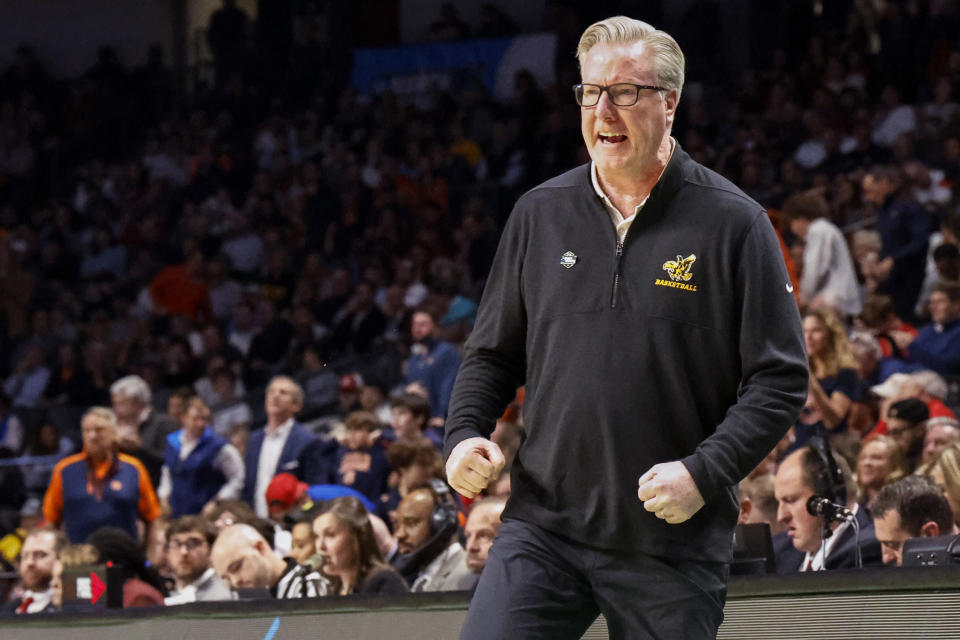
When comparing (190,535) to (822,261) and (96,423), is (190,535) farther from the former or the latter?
(822,261)

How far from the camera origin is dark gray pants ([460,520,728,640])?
262 cm

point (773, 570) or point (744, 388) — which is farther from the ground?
point (744, 388)

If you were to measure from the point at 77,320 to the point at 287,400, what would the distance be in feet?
23.0

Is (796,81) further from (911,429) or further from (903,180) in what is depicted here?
(911,429)

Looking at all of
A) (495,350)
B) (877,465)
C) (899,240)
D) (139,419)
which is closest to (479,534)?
(877,465)

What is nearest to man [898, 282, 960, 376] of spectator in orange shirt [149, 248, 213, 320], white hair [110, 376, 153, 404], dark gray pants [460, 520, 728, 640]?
white hair [110, 376, 153, 404]

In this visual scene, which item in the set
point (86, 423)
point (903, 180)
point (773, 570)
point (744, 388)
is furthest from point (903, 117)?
point (744, 388)

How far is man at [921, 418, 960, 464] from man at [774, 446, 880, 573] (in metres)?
0.88

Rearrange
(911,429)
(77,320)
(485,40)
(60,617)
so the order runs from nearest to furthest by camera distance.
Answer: (60,617) → (911,429) → (77,320) → (485,40)

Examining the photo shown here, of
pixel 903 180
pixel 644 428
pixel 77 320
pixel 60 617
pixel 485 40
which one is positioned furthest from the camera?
pixel 485 40

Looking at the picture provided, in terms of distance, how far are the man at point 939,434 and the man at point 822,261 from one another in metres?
2.32

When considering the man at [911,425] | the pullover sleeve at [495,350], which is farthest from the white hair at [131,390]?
the pullover sleeve at [495,350]

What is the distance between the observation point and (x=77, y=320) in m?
15.3

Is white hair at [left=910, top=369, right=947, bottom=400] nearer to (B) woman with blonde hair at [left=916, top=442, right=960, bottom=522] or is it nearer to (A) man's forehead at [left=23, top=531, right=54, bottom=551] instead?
(B) woman with blonde hair at [left=916, top=442, right=960, bottom=522]
